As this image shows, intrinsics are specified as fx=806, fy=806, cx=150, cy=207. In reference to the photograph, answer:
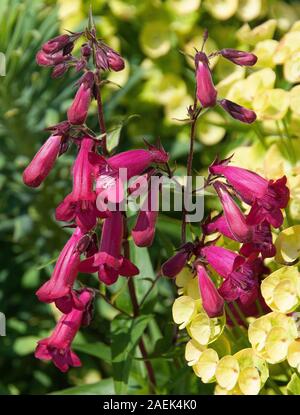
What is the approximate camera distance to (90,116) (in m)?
2.04

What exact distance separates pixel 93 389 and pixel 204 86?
679 millimetres

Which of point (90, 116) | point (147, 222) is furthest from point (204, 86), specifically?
point (90, 116)

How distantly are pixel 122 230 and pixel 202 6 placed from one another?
974 millimetres

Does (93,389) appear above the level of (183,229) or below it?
below

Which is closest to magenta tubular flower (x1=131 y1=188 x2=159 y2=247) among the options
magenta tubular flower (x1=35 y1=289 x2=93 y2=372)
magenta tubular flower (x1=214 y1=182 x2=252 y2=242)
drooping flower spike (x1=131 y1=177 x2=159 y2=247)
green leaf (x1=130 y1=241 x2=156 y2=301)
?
drooping flower spike (x1=131 y1=177 x2=159 y2=247)

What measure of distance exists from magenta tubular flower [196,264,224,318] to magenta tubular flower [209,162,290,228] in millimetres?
119

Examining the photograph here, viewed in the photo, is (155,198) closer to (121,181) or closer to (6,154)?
(121,181)

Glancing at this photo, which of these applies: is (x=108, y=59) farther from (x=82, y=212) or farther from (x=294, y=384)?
(x=294, y=384)

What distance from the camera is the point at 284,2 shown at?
2.32 meters

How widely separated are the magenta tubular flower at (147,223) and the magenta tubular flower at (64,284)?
0.13m

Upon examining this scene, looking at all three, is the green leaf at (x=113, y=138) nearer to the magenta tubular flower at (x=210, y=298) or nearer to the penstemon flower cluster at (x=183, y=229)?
the penstemon flower cluster at (x=183, y=229)

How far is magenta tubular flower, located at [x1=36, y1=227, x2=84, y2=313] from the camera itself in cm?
130

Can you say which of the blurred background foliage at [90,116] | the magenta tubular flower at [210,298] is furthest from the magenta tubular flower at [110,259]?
the blurred background foliage at [90,116]
